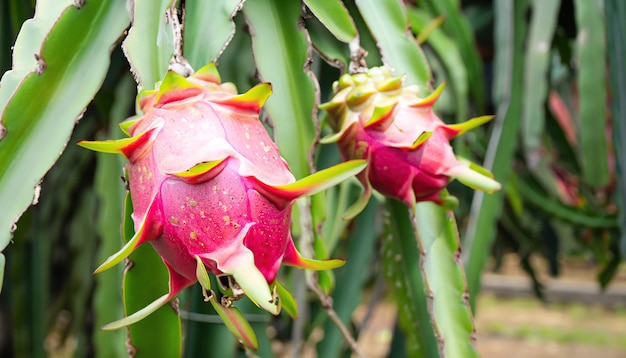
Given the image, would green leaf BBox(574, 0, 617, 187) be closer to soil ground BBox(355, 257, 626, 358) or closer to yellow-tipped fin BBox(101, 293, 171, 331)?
yellow-tipped fin BBox(101, 293, 171, 331)

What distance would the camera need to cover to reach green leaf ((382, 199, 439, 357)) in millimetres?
619

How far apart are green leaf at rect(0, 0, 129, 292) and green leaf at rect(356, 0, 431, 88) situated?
202mm

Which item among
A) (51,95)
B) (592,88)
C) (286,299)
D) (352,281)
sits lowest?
(352,281)

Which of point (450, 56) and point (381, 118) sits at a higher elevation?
point (381, 118)

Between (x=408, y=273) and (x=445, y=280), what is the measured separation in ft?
0.35

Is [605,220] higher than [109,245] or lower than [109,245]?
lower

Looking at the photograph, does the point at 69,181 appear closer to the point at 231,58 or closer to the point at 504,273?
the point at 231,58

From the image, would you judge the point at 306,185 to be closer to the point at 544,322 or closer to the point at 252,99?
the point at 252,99

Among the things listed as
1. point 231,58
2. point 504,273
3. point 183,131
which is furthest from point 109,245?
point 504,273

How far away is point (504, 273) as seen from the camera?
215 inches

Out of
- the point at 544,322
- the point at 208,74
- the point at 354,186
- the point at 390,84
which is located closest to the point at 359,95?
the point at 390,84

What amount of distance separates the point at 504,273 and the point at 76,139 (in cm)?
484

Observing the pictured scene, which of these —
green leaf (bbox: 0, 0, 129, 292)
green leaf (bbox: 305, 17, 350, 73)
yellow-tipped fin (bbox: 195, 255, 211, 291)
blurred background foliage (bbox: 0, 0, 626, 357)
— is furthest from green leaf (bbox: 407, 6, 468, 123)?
yellow-tipped fin (bbox: 195, 255, 211, 291)

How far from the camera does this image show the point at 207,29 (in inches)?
18.1
